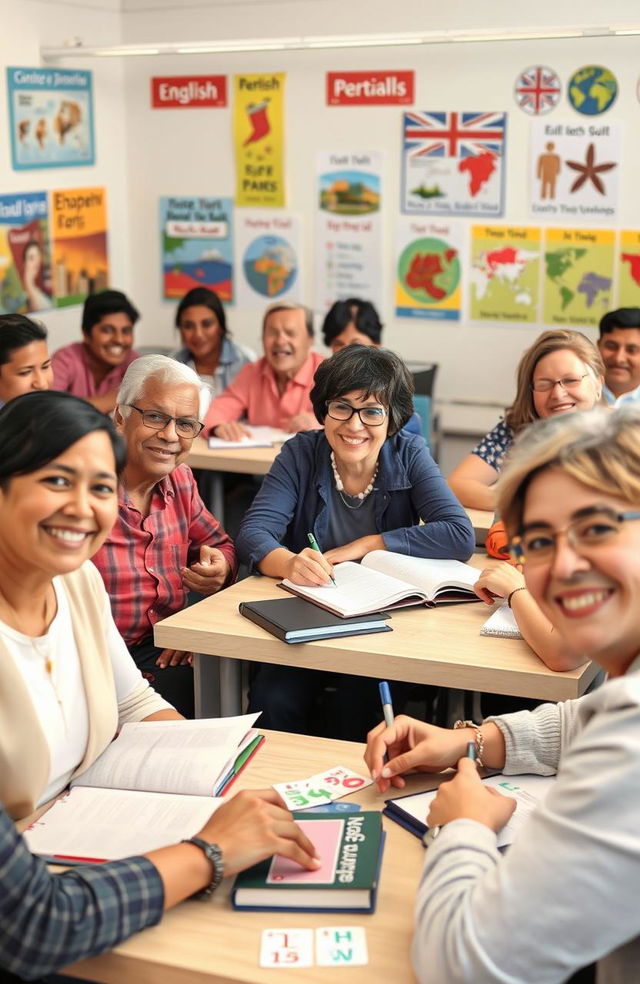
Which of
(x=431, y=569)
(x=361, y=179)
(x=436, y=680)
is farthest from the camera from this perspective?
(x=361, y=179)

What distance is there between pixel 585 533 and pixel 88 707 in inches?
35.8

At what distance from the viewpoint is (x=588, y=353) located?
3.41m

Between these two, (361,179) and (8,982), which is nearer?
(8,982)

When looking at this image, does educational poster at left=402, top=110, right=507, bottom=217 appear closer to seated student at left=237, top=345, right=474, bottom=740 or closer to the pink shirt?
the pink shirt

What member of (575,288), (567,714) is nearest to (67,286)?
(575,288)

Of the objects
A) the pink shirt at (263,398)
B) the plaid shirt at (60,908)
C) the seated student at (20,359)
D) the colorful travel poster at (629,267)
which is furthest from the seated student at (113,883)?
the colorful travel poster at (629,267)

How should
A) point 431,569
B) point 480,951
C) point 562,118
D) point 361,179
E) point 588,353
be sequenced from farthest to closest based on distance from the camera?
point 361,179, point 562,118, point 588,353, point 431,569, point 480,951

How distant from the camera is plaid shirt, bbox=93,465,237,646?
275 cm

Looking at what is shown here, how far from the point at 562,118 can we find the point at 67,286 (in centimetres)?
252

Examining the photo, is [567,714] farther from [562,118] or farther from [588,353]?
[562,118]

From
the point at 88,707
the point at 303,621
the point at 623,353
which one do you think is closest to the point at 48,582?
the point at 88,707

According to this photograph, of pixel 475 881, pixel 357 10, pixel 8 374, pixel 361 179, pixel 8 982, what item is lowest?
pixel 8 982

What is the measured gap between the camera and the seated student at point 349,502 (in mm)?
2812

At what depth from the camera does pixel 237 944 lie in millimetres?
1354
